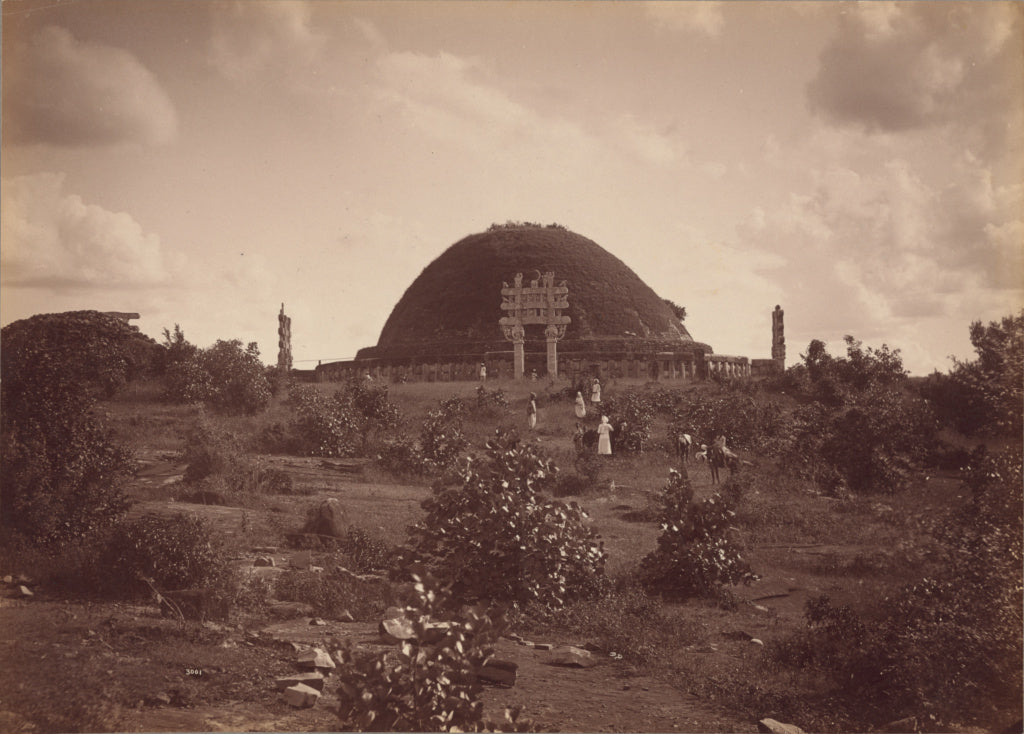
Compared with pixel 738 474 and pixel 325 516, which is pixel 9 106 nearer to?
pixel 325 516

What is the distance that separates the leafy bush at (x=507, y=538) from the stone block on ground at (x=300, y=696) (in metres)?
2.47

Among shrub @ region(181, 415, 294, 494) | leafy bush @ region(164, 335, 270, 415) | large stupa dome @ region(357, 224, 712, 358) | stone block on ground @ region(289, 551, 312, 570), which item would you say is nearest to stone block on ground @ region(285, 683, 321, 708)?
stone block on ground @ region(289, 551, 312, 570)

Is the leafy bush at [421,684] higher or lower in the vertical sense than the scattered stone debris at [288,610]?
higher

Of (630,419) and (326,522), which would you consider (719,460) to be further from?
(326,522)

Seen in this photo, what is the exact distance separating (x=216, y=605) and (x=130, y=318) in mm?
4179

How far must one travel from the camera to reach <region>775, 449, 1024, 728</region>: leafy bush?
6738mm

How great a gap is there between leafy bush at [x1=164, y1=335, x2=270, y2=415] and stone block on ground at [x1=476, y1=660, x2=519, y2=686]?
6171mm

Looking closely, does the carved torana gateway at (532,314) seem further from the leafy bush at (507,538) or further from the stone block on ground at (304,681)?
the stone block on ground at (304,681)

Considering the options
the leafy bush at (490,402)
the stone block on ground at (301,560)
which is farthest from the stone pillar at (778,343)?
the stone block on ground at (301,560)

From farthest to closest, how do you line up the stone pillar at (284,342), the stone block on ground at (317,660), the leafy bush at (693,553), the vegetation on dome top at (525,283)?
the vegetation on dome top at (525,283), the stone pillar at (284,342), the leafy bush at (693,553), the stone block on ground at (317,660)

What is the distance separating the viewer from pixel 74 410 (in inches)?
374

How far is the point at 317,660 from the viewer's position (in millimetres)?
7309

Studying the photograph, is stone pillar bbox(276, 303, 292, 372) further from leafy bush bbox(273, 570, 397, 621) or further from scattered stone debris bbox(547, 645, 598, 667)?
scattered stone debris bbox(547, 645, 598, 667)

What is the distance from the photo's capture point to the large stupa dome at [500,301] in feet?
89.0
